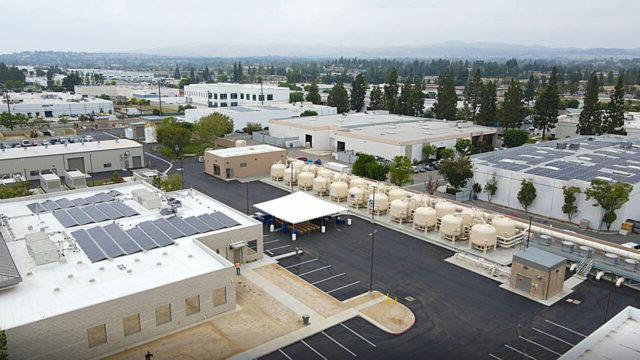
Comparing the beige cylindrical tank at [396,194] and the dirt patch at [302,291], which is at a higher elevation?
the beige cylindrical tank at [396,194]

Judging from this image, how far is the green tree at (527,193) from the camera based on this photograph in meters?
47.3

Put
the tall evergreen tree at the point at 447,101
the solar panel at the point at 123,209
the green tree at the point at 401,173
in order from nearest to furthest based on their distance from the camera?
the solar panel at the point at 123,209, the green tree at the point at 401,173, the tall evergreen tree at the point at 447,101

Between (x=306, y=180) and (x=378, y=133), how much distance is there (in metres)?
23.9

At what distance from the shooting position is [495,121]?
302 feet

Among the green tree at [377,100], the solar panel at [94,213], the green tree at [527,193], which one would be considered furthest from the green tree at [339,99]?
the solar panel at [94,213]

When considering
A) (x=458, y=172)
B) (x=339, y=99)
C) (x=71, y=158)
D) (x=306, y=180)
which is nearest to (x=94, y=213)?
(x=306, y=180)

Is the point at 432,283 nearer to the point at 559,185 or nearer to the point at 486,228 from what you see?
the point at 486,228

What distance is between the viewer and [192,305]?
2683cm

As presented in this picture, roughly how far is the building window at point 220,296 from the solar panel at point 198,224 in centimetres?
650

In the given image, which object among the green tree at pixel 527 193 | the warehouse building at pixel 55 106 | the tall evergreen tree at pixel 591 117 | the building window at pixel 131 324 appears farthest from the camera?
the warehouse building at pixel 55 106

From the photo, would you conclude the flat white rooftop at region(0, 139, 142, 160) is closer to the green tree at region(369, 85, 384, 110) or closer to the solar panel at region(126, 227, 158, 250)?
the solar panel at region(126, 227, 158, 250)

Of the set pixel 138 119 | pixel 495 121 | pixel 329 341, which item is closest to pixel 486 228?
pixel 329 341

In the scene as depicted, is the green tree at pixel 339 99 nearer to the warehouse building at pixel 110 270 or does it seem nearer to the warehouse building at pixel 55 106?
the warehouse building at pixel 55 106

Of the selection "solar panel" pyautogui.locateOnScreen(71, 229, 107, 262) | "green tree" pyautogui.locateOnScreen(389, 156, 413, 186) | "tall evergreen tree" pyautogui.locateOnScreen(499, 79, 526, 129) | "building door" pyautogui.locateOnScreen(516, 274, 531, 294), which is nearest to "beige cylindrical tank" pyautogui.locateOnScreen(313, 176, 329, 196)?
"green tree" pyautogui.locateOnScreen(389, 156, 413, 186)
